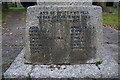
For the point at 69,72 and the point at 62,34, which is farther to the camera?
the point at 62,34

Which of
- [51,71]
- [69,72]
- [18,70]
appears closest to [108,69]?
[69,72]

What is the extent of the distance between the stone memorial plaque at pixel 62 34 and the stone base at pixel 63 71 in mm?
161

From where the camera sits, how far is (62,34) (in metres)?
3.11

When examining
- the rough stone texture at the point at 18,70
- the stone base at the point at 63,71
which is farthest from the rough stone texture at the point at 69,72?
the rough stone texture at the point at 18,70

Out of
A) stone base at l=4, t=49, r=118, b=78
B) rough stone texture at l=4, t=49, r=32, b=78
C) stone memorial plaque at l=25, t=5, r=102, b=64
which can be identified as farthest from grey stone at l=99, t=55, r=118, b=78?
rough stone texture at l=4, t=49, r=32, b=78

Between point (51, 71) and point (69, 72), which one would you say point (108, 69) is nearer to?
point (69, 72)

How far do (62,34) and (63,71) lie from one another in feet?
1.98

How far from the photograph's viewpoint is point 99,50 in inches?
126

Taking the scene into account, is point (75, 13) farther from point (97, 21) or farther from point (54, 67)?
point (54, 67)

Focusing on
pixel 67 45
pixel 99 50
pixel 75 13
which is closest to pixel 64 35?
pixel 67 45

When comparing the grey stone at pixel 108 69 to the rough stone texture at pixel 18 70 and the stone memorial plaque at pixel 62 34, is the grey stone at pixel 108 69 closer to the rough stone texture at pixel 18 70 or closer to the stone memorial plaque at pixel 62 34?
the stone memorial plaque at pixel 62 34

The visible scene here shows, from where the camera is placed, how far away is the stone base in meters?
2.79

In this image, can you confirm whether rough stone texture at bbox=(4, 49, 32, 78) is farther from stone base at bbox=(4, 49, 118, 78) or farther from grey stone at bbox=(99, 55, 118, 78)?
grey stone at bbox=(99, 55, 118, 78)

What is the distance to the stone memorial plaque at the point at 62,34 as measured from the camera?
307 centimetres
